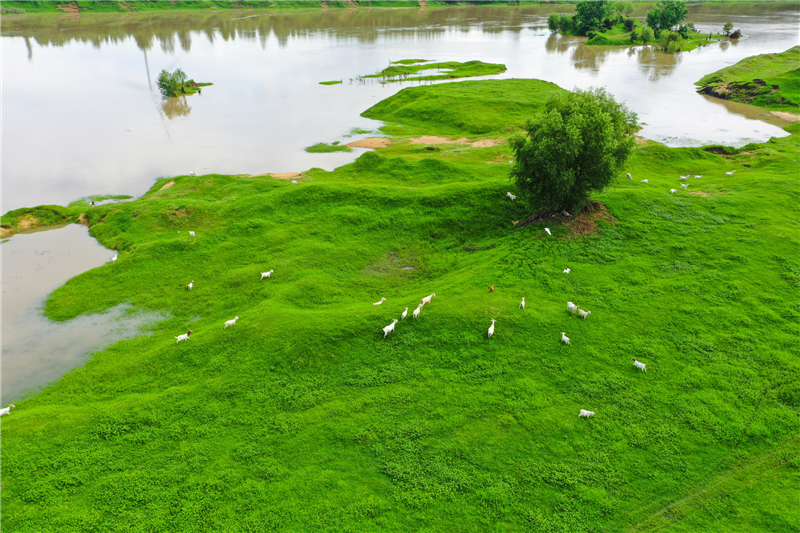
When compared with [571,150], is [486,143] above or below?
below

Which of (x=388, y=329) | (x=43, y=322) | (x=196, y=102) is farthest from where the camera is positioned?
(x=196, y=102)

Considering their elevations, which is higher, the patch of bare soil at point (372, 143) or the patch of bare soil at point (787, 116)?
the patch of bare soil at point (787, 116)

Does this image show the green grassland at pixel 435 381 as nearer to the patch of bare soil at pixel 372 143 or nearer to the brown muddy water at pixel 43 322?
the brown muddy water at pixel 43 322

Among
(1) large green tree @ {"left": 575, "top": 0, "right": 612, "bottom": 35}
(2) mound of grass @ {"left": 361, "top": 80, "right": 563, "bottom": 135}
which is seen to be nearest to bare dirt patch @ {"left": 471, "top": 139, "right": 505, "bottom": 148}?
(2) mound of grass @ {"left": 361, "top": 80, "right": 563, "bottom": 135}

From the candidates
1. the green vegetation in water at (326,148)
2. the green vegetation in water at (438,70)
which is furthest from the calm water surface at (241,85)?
the green vegetation in water at (438,70)

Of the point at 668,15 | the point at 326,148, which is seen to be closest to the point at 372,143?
the point at 326,148

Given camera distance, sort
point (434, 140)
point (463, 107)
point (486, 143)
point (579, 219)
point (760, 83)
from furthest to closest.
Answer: point (760, 83) → point (463, 107) → point (434, 140) → point (486, 143) → point (579, 219)

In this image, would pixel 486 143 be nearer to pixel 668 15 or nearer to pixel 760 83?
pixel 760 83
